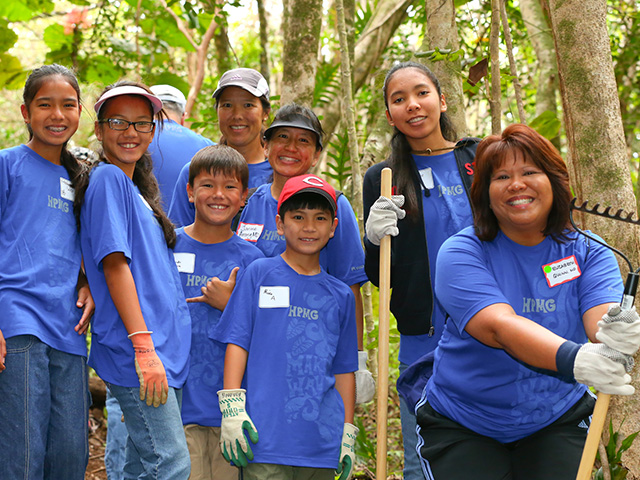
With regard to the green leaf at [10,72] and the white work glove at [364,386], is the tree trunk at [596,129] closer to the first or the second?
the white work glove at [364,386]

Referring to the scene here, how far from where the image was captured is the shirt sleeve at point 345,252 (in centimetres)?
291

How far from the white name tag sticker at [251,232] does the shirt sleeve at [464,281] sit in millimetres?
1052

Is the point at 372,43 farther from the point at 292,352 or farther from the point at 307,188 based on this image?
the point at 292,352

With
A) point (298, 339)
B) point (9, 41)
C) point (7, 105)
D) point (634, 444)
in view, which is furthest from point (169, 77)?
point (7, 105)

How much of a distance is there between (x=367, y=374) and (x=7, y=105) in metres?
13.7

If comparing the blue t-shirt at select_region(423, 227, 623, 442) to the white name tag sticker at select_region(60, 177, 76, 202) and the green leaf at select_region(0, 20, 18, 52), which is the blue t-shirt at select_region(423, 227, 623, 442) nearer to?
the white name tag sticker at select_region(60, 177, 76, 202)

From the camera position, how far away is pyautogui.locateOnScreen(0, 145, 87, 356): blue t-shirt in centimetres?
231

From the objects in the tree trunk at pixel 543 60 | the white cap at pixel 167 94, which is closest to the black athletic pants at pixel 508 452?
the white cap at pixel 167 94

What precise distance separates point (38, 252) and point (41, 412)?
0.59 meters

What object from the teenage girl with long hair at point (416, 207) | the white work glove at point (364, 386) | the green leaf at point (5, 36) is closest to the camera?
the teenage girl with long hair at point (416, 207)

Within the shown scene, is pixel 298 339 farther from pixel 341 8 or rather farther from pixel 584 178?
pixel 341 8

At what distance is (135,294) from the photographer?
7.84 ft

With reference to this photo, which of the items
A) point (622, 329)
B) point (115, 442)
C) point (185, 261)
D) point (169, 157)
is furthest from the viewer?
point (169, 157)

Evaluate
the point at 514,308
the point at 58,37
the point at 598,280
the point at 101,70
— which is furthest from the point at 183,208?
the point at 58,37
